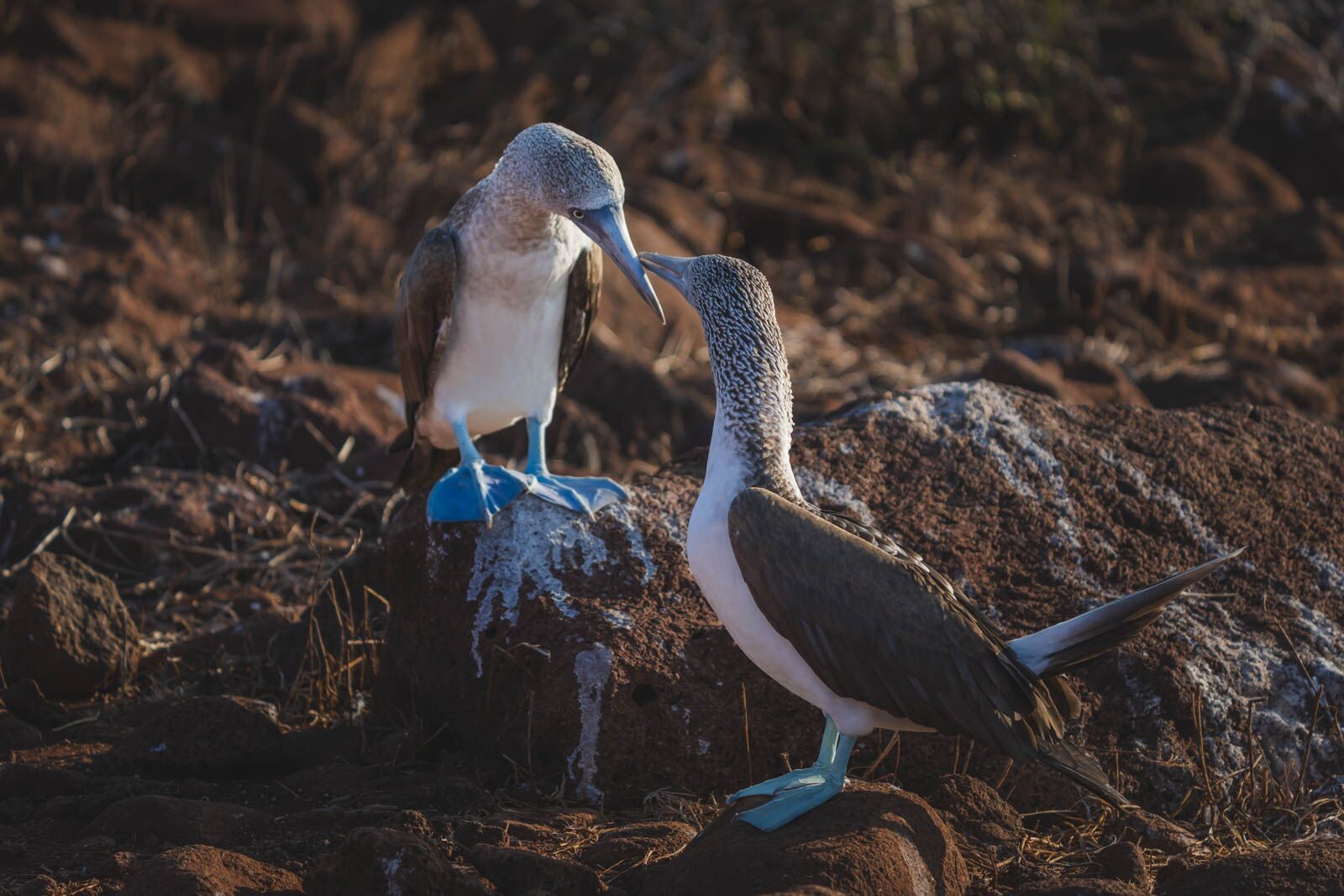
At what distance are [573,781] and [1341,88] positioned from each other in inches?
411

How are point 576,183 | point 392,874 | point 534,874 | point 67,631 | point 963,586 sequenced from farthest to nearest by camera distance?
1. point 67,631
2. point 576,183
3. point 963,586
4. point 534,874
5. point 392,874

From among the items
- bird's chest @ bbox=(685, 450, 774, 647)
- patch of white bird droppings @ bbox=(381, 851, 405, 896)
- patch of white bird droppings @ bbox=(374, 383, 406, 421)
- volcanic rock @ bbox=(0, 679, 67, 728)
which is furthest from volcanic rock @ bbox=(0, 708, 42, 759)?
patch of white bird droppings @ bbox=(374, 383, 406, 421)

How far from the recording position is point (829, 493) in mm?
4230

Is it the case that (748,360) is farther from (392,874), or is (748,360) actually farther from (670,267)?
(392,874)

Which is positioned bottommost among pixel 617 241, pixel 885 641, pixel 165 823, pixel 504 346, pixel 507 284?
pixel 165 823

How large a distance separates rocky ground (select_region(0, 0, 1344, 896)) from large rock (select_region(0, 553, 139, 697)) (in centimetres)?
1

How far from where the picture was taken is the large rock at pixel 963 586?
3.83m

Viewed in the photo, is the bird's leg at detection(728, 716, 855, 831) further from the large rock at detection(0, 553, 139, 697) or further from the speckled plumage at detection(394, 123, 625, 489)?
the large rock at detection(0, 553, 139, 697)

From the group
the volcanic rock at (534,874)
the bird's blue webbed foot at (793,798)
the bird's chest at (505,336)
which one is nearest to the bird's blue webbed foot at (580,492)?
the bird's chest at (505,336)

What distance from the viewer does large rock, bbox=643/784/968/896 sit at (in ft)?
9.78

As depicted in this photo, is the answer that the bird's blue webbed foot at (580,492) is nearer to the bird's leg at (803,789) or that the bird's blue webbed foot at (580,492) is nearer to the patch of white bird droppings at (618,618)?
the patch of white bird droppings at (618,618)

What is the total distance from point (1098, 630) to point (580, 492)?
1.60 metres

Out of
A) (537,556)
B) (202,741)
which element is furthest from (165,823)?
(537,556)

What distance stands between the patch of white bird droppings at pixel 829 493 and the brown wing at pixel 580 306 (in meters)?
1.04
